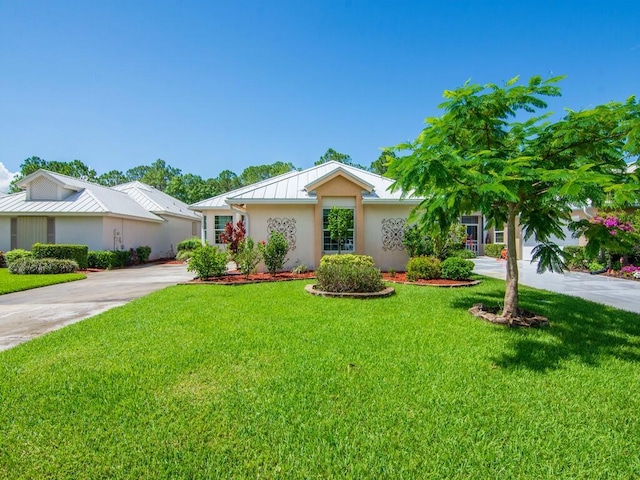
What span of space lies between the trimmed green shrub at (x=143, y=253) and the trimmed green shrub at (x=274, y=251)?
13201 mm

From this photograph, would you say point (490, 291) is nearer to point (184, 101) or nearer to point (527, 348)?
point (527, 348)

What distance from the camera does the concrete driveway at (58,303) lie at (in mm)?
6469

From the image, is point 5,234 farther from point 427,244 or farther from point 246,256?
point 427,244

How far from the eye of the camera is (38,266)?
15352mm

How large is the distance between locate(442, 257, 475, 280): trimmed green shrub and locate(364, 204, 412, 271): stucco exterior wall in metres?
3.02

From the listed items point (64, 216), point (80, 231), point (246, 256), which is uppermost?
point (64, 216)

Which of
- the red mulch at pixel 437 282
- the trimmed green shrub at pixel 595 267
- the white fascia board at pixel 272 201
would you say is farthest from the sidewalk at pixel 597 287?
the white fascia board at pixel 272 201

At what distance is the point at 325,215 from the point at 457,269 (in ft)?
19.5

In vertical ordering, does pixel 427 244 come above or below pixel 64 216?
below

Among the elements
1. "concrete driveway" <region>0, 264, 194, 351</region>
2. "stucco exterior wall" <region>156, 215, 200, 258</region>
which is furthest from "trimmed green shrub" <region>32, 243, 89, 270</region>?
"stucco exterior wall" <region>156, 215, 200, 258</region>

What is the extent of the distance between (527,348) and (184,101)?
14810 millimetres

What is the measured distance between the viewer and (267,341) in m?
5.39

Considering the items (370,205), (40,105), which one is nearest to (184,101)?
(40,105)

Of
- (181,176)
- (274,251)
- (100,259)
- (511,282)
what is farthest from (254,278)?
(181,176)
